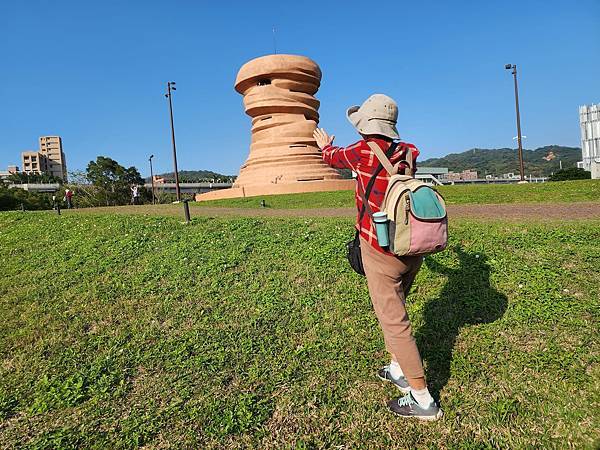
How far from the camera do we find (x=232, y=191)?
81.4ft

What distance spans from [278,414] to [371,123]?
199cm

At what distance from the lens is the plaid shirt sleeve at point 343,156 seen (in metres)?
2.70

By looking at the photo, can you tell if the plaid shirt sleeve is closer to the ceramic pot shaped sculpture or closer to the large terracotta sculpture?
the large terracotta sculpture

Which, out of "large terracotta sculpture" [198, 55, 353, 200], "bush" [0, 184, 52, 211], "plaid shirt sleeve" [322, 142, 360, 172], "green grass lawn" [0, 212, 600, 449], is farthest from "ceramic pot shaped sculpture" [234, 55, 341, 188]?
"plaid shirt sleeve" [322, 142, 360, 172]

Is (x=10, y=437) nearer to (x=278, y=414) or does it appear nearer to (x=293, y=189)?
(x=278, y=414)

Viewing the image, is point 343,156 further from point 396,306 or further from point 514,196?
point 514,196

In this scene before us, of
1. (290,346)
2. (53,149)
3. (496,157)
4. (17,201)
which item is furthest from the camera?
(496,157)

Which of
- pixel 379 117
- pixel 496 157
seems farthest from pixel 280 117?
pixel 496 157

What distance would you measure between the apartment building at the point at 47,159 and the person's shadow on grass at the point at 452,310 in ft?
388

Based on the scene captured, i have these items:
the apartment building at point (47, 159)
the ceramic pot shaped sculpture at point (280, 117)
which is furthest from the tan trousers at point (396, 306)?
the apartment building at point (47, 159)

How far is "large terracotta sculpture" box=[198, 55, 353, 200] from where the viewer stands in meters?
23.8

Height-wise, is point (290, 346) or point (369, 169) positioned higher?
point (369, 169)

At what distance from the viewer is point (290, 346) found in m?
3.69

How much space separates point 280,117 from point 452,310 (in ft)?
74.2
